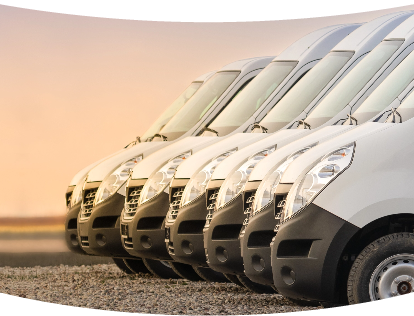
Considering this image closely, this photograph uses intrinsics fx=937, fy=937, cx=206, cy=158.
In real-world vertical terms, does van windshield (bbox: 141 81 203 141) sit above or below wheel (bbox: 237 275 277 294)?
above

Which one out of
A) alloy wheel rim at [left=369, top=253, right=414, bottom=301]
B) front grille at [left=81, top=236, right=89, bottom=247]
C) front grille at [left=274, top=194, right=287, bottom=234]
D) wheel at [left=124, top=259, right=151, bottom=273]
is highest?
front grille at [left=274, top=194, right=287, bottom=234]

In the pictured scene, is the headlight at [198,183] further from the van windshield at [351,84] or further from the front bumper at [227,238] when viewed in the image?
the van windshield at [351,84]

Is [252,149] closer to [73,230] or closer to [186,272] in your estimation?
[186,272]

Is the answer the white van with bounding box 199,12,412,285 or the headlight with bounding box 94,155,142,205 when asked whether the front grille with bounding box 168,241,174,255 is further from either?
the headlight with bounding box 94,155,142,205

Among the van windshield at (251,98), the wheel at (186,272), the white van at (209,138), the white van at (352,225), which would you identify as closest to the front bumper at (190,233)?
the white van at (209,138)

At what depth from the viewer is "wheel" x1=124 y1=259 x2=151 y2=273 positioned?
35.7ft

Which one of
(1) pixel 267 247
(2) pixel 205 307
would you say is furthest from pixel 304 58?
(1) pixel 267 247

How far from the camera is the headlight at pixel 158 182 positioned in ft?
28.7

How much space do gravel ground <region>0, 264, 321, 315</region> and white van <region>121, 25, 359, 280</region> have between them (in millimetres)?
437

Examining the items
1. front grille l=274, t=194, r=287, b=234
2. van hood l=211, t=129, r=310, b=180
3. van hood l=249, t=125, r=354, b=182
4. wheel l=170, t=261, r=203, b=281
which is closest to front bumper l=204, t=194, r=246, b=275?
van hood l=249, t=125, r=354, b=182

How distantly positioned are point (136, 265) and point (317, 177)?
5561 mm

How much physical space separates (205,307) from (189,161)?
4.52 ft

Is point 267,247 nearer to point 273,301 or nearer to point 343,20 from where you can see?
point 273,301

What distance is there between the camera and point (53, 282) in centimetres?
1075
